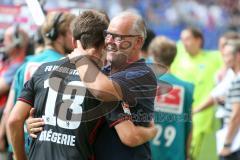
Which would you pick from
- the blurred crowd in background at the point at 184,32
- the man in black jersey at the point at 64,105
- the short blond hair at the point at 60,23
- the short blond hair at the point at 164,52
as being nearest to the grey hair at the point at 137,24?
the man in black jersey at the point at 64,105

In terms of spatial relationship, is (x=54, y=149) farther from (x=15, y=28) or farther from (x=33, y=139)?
(x=15, y=28)

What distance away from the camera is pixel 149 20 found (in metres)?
19.4

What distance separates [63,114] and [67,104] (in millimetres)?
71

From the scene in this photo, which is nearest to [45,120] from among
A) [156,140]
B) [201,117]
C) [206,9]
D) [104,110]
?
[104,110]

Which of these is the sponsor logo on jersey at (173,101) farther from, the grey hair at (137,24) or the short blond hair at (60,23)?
the grey hair at (137,24)

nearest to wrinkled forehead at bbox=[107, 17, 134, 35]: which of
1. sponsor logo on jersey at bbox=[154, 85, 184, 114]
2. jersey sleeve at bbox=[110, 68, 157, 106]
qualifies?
jersey sleeve at bbox=[110, 68, 157, 106]

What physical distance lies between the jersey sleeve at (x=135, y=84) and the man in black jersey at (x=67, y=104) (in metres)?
0.19

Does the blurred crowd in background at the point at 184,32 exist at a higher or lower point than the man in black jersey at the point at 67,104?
lower

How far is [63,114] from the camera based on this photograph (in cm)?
469

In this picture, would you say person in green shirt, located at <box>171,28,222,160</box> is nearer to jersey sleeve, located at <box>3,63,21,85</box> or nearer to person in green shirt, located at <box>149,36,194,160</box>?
person in green shirt, located at <box>149,36,194,160</box>

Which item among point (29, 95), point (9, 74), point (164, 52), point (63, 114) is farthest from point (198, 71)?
point (63, 114)

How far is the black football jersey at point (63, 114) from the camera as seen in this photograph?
15.2ft

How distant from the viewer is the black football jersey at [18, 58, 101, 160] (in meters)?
4.62

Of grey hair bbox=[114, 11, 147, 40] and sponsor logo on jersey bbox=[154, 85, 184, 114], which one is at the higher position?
grey hair bbox=[114, 11, 147, 40]
